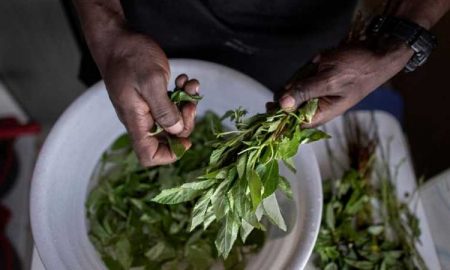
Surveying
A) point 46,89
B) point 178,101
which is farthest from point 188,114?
point 46,89

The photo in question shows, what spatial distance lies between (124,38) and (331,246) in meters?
0.47

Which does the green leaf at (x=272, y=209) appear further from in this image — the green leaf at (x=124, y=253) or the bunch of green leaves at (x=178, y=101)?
the green leaf at (x=124, y=253)

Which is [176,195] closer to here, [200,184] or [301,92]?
[200,184]

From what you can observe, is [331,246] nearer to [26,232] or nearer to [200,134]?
[200,134]

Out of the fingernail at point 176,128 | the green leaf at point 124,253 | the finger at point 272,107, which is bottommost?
the green leaf at point 124,253

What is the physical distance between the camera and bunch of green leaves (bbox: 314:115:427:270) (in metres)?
0.88

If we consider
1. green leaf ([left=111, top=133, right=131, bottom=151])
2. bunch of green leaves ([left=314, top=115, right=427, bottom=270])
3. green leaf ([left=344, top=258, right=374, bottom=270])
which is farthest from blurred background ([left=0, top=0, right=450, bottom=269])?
green leaf ([left=344, top=258, right=374, bottom=270])

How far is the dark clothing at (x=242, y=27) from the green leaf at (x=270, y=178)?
0.31 meters

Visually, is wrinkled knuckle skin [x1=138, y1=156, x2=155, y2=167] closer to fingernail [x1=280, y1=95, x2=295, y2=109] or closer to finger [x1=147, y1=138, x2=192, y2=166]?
finger [x1=147, y1=138, x2=192, y2=166]

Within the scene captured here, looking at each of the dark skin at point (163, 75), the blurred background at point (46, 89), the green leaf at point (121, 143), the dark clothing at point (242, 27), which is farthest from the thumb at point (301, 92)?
the blurred background at point (46, 89)

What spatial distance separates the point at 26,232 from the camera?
1.42 meters

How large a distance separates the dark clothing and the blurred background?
22 cm

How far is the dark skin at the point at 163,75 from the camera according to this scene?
670 millimetres

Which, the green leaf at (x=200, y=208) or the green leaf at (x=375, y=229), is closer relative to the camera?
the green leaf at (x=200, y=208)
